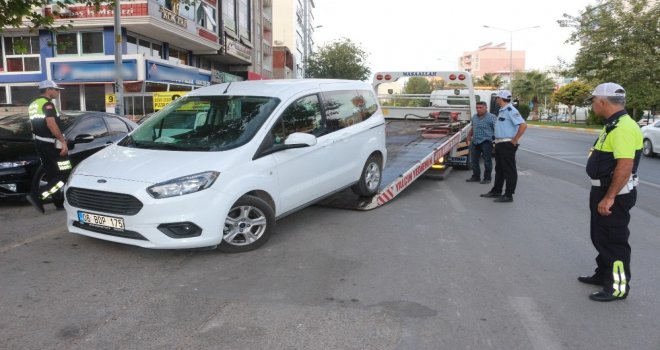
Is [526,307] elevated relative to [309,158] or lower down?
lower down

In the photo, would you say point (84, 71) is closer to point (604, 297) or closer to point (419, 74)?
point (419, 74)

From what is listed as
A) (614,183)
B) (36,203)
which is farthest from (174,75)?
(614,183)

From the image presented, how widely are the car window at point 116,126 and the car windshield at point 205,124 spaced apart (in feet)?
9.89

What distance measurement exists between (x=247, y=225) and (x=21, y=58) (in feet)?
75.8

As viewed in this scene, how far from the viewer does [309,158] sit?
5.85 meters

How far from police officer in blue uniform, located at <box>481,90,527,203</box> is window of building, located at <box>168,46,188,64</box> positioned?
2186cm

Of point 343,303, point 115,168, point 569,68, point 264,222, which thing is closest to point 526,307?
point 343,303

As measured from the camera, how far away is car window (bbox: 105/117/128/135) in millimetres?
8664

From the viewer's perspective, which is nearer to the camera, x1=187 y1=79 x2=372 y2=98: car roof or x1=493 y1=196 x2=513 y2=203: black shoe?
x1=187 y1=79 x2=372 y2=98: car roof

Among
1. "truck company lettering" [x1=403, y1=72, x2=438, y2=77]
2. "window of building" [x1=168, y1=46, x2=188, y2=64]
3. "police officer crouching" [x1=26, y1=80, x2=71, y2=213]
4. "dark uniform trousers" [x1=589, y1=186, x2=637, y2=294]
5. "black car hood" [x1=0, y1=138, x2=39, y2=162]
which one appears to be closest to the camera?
"dark uniform trousers" [x1=589, y1=186, x2=637, y2=294]

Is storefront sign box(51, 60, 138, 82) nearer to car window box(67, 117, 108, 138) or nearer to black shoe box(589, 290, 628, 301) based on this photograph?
car window box(67, 117, 108, 138)

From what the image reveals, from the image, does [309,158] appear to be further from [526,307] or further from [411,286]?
[526,307]

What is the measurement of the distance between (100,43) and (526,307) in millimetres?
23136

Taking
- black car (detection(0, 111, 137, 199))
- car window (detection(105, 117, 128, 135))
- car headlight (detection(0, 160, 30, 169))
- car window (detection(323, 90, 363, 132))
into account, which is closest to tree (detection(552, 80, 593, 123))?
car window (detection(323, 90, 363, 132))
